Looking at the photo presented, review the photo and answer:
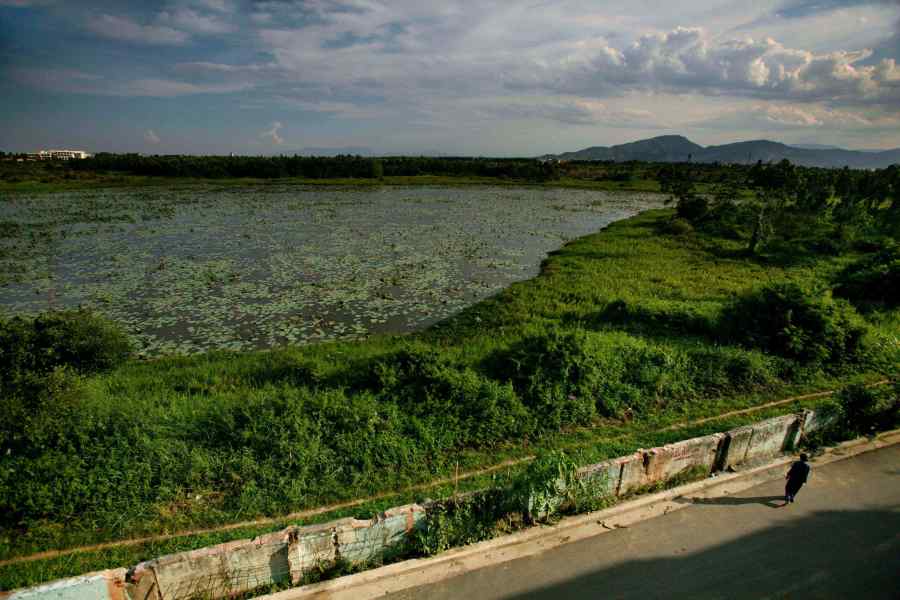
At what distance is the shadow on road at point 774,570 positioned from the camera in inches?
208

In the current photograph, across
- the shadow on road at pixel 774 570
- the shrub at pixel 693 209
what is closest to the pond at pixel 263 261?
the shrub at pixel 693 209

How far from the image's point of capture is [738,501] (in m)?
6.80

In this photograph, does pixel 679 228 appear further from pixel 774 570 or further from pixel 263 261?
pixel 774 570

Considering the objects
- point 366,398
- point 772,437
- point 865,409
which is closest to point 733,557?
point 772,437

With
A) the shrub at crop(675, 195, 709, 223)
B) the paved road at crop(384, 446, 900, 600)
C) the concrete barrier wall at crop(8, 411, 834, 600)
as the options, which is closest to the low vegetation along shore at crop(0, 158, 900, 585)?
the concrete barrier wall at crop(8, 411, 834, 600)

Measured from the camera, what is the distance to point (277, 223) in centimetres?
3288

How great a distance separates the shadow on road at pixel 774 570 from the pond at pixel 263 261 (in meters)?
10.2

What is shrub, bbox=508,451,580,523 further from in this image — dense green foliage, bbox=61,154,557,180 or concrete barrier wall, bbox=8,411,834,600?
dense green foliage, bbox=61,154,557,180

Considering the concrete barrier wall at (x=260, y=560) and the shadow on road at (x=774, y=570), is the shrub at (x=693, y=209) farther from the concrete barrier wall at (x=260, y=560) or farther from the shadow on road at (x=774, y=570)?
the concrete barrier wall at (x=260, y=560)

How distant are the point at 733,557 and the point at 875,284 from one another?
14.1 metres

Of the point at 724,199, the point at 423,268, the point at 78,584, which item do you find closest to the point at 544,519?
the point at 78,584

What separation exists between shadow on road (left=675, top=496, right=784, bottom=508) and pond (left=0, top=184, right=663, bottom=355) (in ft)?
31.8

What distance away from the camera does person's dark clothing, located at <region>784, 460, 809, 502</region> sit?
6473 millimetres

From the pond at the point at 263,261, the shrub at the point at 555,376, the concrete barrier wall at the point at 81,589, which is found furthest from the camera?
the pond at the point at 263,261
